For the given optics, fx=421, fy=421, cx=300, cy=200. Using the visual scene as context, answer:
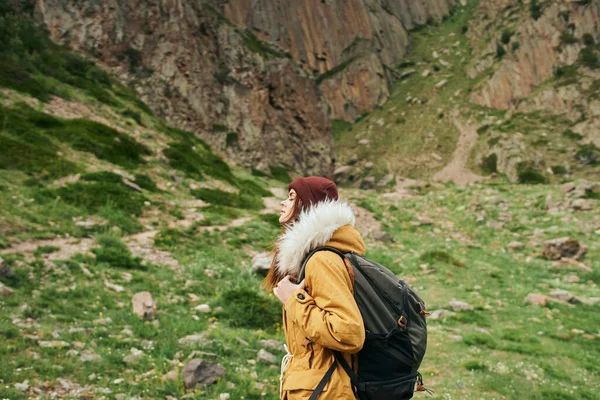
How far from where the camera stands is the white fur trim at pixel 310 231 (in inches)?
115

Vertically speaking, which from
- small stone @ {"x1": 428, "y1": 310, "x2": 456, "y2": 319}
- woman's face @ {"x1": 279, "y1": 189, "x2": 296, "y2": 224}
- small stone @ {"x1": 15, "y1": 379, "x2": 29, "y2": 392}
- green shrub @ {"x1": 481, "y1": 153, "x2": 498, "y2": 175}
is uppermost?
woman's face @ {"x1": 279, "y1": 189, "x2": 296, "y2": 224}

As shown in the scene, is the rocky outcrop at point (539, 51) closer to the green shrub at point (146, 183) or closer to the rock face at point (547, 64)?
the rock face at point (547, 64)

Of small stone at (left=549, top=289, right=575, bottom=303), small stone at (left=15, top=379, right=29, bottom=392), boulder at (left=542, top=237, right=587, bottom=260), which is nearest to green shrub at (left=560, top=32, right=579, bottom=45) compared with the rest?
boulder at (left=542, top=237, right=587, bottom=260)

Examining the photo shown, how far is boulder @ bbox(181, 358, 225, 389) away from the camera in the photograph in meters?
5.77

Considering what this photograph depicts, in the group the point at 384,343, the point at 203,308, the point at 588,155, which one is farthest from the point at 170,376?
the point at 588,155

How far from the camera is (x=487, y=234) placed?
22031mm

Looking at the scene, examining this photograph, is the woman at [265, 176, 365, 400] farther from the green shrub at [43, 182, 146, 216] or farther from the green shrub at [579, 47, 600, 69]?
the green shrub at [579, 47, 600, 69]

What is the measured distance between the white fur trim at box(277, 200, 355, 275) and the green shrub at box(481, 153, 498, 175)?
55.0m

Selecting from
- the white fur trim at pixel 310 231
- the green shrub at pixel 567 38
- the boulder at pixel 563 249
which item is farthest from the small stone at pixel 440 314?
the green shrub at pixel 567 38

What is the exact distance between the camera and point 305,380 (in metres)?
2.69

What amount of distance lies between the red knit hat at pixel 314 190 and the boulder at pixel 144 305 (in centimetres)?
562

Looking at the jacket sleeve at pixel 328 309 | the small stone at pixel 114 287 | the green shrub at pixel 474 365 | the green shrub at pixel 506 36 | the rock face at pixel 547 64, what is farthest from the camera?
the green shrub at pixel 506 36

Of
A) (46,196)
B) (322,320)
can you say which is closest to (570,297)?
(322,320)

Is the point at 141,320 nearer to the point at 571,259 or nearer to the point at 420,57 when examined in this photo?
the point at 571,259
